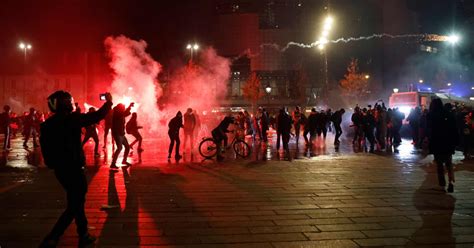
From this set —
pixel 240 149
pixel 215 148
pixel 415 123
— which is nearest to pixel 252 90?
pixel 415 123

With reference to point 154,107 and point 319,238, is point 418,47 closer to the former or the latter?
point 154,107

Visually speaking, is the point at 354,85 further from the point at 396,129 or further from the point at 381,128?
the point at 381,128

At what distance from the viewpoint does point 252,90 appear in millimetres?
66812

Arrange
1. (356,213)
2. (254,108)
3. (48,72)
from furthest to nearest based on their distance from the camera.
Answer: (48,72) → (254,108) → (356,213)

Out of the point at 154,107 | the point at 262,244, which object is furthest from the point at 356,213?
the point at 154,107

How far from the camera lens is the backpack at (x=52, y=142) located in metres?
4.96

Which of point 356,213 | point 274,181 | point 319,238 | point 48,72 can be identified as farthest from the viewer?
point 48,72

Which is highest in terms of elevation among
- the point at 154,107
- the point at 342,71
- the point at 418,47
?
the point at 418,47

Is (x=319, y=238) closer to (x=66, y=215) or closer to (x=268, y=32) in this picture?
(x=66, y=215)

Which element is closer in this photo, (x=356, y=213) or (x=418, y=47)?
(x=356, y=213)

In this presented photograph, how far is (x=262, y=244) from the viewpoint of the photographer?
5172 mm

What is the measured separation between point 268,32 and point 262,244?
73391mm

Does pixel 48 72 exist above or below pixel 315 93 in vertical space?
above

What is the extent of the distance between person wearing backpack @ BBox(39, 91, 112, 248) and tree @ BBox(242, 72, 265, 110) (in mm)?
61832
